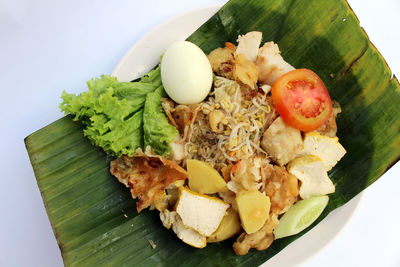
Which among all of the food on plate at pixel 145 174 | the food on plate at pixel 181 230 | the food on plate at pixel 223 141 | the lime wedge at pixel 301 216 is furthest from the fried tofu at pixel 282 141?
the food on plate at pixel 181 230

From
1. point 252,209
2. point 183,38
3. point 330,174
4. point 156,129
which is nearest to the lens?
point 252,209

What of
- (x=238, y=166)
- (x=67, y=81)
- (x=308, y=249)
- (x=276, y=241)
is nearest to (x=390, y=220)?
(x=308, y=249)

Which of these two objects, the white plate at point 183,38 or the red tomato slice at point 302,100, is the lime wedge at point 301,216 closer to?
the white plate at point 183,38

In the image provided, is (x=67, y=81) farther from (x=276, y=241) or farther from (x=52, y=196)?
(x=276, y=241)

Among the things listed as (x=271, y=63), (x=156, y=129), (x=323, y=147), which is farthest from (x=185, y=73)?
(x=323, y=147)

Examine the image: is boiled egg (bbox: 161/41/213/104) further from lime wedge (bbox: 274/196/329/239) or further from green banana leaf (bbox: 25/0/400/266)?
lime wedge (bbox: 274/196/329/239)

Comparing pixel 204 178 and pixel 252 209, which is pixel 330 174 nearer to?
pixel 252 209
